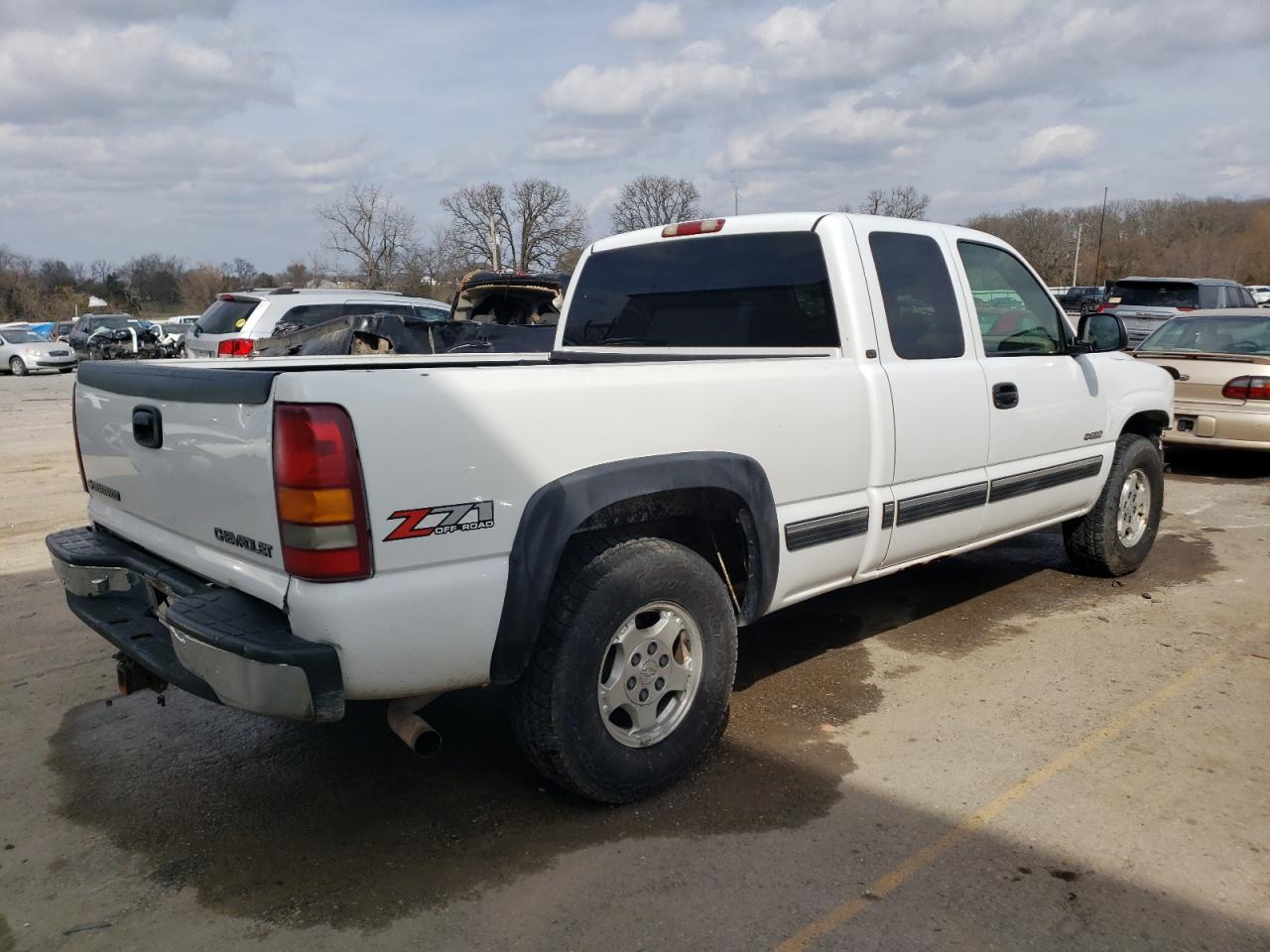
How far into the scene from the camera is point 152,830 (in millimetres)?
3152

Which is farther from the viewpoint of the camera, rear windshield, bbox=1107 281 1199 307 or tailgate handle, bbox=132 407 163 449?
rear windshield, bbox=1107 281 1199 307

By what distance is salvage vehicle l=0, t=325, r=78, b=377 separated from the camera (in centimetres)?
2725

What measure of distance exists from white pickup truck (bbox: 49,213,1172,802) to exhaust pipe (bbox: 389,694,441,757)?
1 cm

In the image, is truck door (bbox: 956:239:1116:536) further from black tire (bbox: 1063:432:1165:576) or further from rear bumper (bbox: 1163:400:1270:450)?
rear bumper (bbox: 1163:400:1270:450)

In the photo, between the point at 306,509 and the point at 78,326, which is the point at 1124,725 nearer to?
the point at 306,509

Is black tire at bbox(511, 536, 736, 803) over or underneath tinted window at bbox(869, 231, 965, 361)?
underneath

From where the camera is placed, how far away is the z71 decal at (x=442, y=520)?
102 inches

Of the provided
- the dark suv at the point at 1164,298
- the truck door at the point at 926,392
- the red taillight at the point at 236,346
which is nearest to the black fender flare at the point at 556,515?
the truck door at the point at 926,392

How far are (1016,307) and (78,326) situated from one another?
3552cm

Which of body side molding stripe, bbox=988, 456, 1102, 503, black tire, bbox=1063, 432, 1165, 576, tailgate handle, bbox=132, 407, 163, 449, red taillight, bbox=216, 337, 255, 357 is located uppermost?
red taillight, bbox=216, 337, 255, 357

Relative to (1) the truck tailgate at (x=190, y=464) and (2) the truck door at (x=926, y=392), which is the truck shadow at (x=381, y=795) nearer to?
(2) the truck door at (x=926, y=392)

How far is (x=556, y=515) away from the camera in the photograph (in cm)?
287

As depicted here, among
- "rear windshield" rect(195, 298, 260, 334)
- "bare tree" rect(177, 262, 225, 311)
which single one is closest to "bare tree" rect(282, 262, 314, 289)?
"bare tree" rect(177, 262, 225, 311)

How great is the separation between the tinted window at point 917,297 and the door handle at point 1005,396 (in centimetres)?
27
